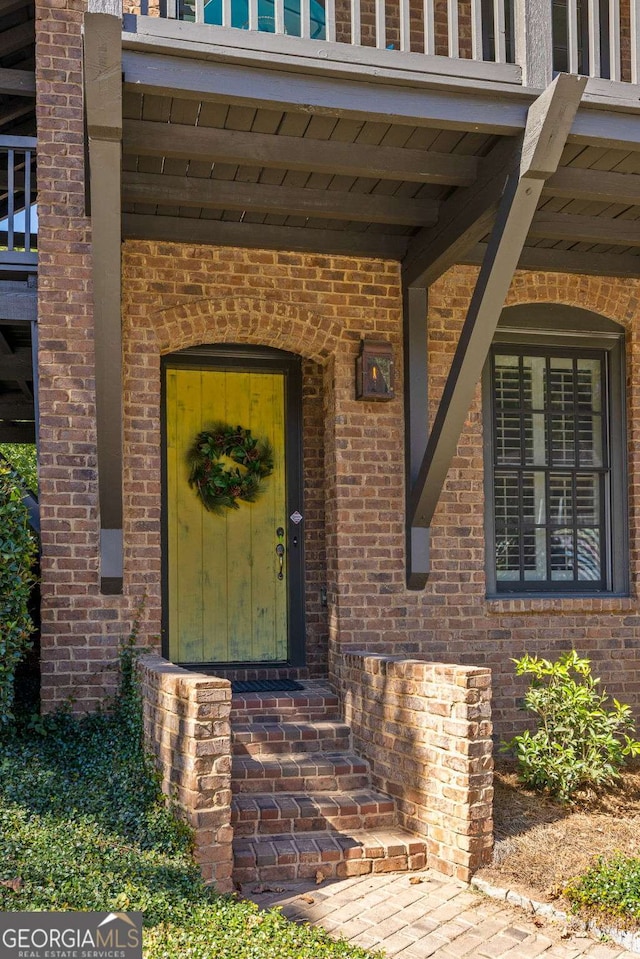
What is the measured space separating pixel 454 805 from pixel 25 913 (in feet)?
6.80

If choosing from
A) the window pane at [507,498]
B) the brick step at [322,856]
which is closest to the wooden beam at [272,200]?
the window pane at [507,498]

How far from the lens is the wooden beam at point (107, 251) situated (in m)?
4.05

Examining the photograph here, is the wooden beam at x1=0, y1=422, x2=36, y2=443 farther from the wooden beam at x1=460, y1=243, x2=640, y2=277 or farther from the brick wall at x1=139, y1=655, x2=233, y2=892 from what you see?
Result: the brick wall at x1=139, y1=655, x2=233, y2=892

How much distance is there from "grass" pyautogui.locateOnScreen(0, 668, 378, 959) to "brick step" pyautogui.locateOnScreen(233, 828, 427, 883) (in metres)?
0.44

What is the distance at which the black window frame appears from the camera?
22.2 ft

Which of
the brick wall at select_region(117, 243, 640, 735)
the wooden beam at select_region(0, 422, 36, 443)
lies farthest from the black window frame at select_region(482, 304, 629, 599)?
the wooden beam at select_region(0, 422, 36, 443)

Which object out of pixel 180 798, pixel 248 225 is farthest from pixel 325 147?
pixel 180 798

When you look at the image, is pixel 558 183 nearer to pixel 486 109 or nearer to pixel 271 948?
pixel 486 109

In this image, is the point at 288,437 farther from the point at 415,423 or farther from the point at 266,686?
the point at 266,686

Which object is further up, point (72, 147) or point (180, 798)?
point (72, 147)

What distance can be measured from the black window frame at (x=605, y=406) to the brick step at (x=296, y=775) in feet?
6.36

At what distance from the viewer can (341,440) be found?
6.29 metres

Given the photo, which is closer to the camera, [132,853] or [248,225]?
[132,853]

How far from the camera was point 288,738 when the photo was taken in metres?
5.63
